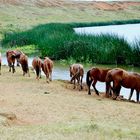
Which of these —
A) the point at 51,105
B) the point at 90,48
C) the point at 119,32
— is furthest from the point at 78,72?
the point at 119,32

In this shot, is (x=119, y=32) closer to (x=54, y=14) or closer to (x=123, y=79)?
(x=54, y=14)

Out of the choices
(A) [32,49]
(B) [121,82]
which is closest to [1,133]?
(B) [121,82]

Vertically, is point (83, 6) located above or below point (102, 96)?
above

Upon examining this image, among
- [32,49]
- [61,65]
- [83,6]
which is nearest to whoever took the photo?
[61,65]

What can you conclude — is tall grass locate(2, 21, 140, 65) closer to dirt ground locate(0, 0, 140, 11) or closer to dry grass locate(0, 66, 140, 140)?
dry grass locate(0, 66, 140, 140)

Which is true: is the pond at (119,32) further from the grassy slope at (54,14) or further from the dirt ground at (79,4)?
the dirt ground at (79,4)

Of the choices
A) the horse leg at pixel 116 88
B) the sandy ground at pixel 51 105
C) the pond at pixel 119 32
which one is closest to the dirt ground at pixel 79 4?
the pond at pixel 119 32

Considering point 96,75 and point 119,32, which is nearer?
point 96,75

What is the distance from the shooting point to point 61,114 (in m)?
13.5

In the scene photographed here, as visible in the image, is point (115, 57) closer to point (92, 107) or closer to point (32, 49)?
point (32, 49)

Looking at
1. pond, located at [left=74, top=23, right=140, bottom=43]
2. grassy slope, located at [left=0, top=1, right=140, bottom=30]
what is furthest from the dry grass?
grassy slope, located at [left=0, top=1, right=140, bottom=30]

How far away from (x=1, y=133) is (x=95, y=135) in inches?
75.2

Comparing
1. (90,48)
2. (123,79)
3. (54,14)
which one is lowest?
(123,79)

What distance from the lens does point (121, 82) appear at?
1730 cm
